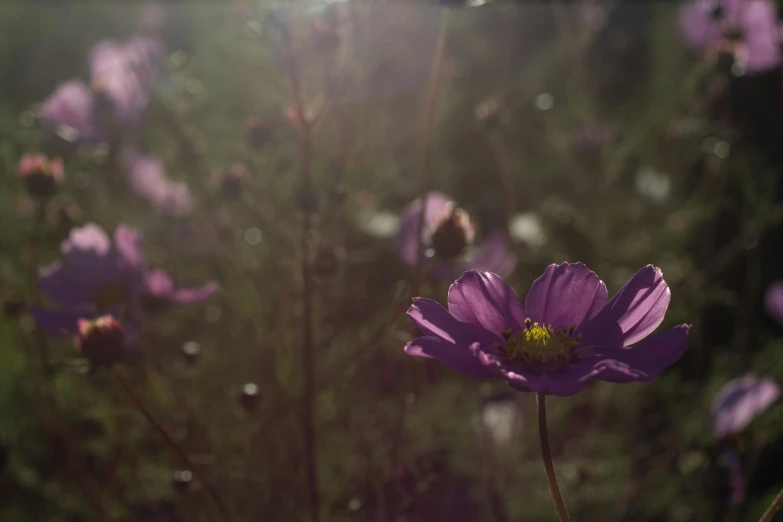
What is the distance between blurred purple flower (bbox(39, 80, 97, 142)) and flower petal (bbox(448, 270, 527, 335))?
85 centimetres

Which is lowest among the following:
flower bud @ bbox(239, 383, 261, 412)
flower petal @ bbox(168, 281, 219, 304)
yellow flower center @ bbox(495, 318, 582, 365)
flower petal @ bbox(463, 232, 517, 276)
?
flower bud @ bbox(239, 383, 261, 412)

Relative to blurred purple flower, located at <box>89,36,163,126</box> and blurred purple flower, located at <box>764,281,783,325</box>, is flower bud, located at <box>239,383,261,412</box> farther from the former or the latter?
blurred purple flower, located at <box>764,281,783,325</box>

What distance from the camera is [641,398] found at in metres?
1.43

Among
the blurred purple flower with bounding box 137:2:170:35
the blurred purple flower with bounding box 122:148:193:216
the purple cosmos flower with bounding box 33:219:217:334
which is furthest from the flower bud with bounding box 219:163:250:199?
the blurred purple flower with bounding box 137:2:170:35

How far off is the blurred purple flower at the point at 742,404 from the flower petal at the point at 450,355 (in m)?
0.55

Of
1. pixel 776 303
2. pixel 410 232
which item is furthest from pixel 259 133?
pixel 776 303

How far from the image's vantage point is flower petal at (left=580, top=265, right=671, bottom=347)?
0.49 metres

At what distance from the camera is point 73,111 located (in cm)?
125

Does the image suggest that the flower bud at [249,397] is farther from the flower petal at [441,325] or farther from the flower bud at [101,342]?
the flower petal at [441,325]

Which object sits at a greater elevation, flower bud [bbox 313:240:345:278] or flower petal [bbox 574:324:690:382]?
flower petal [bbox 574:324:690:382]

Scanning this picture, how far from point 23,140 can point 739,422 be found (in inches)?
40.9

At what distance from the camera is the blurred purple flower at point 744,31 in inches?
50.9

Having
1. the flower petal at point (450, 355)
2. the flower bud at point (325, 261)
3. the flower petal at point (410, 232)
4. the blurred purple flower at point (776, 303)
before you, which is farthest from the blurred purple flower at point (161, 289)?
the blurred purple flower at point (776, 303)

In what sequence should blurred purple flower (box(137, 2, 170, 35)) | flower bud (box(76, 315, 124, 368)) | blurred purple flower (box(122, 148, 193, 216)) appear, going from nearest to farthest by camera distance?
flower bud (box(76, 315, 124, 368)) → blurred purple flower (box(122, 148, 193, 216)) → blurred purple flower (box(137, 2, 170, 35))
